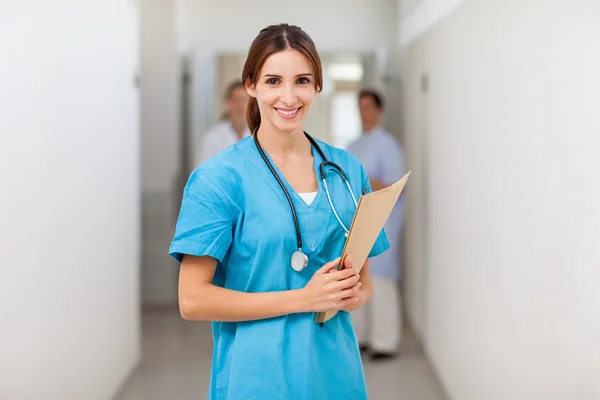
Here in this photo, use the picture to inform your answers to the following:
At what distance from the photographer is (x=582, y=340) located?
1741 millimetres

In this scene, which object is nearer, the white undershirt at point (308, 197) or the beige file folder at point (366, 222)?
the beige file folder at point (366, 222)

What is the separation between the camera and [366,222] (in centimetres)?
123

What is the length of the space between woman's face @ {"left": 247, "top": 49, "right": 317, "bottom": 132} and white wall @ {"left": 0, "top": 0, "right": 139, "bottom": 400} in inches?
44.5

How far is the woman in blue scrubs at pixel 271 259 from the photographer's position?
1275 mm

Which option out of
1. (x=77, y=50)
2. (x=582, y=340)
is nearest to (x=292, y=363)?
(x=582, y=340)

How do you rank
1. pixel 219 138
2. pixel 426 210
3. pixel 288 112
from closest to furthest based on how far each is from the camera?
pixel 288 112 → pixel 426 210 → pixel 219 138

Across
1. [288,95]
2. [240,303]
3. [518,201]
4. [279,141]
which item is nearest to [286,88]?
[288,95]

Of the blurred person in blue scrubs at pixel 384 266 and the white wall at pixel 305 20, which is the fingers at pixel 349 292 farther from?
the white wall at pixel 305 20

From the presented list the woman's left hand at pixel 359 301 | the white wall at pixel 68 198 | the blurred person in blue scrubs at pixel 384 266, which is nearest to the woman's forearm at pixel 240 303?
the woman's left hand at pixel 359 301

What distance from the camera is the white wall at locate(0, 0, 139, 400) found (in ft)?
7.34

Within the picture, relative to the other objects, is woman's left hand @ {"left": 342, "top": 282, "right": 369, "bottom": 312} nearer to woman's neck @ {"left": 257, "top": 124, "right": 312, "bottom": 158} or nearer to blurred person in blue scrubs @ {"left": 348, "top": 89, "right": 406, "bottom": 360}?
woman's neck @ {"left": 257, "top": 124, "right": 312, "bottom": 158}

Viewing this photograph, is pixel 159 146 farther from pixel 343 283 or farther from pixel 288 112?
pixel 343 283

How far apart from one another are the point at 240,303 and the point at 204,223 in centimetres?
15

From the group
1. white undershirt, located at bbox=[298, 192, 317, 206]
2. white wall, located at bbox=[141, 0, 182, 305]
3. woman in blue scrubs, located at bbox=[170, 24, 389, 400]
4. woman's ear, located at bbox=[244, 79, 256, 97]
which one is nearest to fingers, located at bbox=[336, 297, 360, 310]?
woman in blue scrubs, located at bbox=[170, 24, 389, 400]
